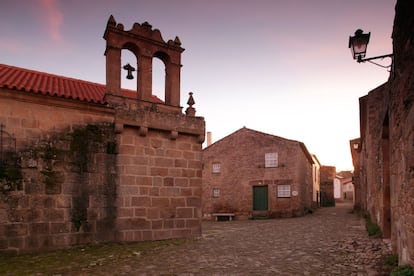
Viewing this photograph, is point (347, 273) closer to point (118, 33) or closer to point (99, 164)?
point (99, 164)

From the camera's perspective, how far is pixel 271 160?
22.4 meters

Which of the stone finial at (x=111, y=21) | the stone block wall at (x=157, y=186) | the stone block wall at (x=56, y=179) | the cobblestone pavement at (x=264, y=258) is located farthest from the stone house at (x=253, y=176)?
the stone finial at (x=111, y=21)

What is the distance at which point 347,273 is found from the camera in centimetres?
556

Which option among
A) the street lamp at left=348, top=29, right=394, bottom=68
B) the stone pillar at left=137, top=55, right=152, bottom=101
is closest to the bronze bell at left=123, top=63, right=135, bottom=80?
the stone pillar at left=137, top=55, right=152, bottom=101

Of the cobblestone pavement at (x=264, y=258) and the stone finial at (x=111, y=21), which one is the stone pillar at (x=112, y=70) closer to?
the stone finial at (x=111, y=21)

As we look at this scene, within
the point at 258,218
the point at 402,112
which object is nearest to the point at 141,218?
the point at 402,112

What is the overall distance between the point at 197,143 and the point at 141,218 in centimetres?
292

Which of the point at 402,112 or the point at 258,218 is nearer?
the point at 402,112

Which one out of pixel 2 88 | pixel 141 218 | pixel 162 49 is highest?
pixel 162 49

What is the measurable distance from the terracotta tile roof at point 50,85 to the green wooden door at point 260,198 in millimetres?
13284

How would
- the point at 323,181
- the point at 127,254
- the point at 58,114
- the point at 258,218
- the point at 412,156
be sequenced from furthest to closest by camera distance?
the point at 323,181 < the point at 258,218 < the point at 58,114 < the point at 127,254 < the point at 412,156

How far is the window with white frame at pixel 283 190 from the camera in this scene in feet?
70.5

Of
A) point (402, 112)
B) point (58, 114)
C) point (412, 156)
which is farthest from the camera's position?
point (58, 114)

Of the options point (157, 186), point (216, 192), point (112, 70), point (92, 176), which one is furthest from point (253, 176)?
point (92, 176)
